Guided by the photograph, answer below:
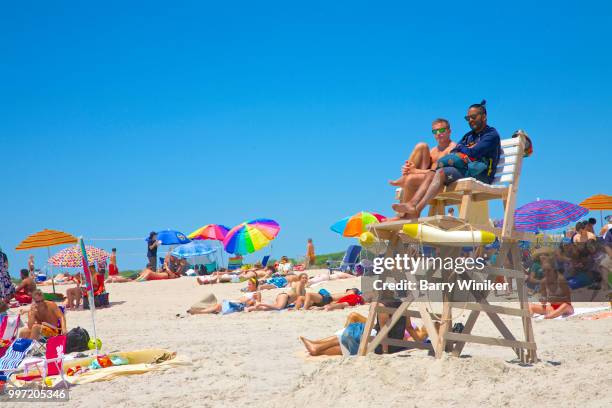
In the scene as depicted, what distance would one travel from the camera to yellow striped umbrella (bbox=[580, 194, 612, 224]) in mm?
16484

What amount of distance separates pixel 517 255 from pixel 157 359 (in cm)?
370

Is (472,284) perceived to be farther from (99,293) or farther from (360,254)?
(360,254)

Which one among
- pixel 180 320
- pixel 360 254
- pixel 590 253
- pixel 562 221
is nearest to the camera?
pixel 590 253

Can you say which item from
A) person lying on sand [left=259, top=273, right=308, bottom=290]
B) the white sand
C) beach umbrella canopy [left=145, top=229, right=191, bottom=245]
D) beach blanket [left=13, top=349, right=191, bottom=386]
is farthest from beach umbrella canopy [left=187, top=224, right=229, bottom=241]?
beach blanket [left=13, top=349, right=191, bottom=386]

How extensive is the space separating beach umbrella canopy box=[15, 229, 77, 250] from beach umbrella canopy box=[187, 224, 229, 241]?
26.0 feet

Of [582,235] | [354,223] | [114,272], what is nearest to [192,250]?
[114,272]

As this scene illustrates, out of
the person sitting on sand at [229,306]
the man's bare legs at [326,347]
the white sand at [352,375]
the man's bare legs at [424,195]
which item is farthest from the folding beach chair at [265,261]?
the man's bare legs at [424,195]

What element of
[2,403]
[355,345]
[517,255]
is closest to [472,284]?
[517,255]

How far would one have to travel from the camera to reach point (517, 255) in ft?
18.1

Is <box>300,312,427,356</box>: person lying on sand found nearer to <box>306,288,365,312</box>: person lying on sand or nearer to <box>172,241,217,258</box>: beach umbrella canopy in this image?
<box>306,288,365,312</box>: person lying on sand

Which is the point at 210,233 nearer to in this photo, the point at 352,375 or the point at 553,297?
the point at 553,297

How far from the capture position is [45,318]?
29.3 ft

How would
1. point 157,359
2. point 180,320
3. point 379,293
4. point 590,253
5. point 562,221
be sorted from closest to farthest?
point 379,293
point 157,359
point 590,253
point 180,320
point 562,221

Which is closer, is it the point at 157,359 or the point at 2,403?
the point at 2,403
